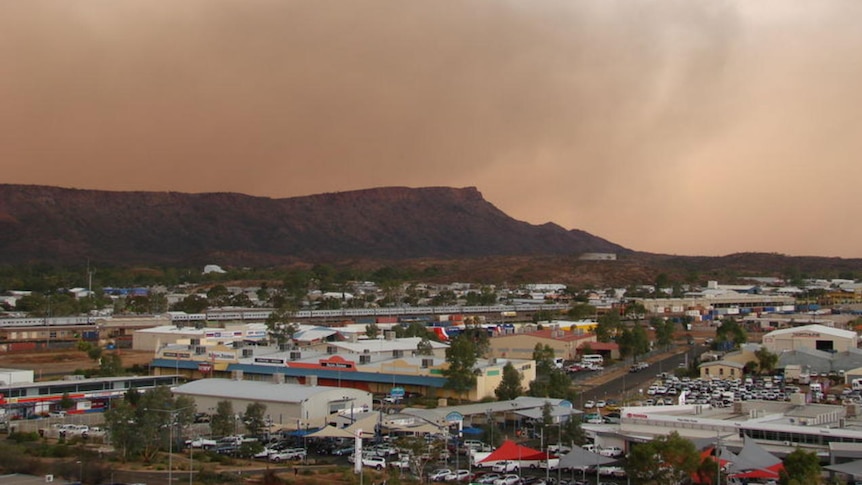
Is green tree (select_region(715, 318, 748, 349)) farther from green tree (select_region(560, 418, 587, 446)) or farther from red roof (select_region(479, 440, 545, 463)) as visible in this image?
red roof (select_region(479, 440, 545, 463))

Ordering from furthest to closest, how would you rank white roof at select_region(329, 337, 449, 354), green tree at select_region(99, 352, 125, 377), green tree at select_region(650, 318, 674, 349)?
green tree at select_region(650, 318, 674, 349)
white roof at select_region(329, 337, 449, 354)
green tree at select_region(99, 352, 125, 377)

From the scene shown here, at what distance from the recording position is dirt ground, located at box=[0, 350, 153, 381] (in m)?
42.3

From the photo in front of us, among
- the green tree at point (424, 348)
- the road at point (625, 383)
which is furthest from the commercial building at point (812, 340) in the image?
the green tree at point (424, 348)

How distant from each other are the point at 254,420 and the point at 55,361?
25.1 meters

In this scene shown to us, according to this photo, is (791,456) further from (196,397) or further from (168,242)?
(168,242)

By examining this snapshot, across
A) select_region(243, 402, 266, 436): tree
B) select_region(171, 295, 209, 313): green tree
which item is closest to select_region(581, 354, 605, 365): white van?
select_region(243, 402, 266, 436): tree

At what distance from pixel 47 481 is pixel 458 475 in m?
8.80

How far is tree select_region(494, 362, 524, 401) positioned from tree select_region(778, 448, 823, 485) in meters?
14.3

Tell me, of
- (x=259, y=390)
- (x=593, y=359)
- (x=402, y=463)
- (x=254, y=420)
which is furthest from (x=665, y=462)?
(x=593, y=359)

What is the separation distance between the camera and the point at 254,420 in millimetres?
26172

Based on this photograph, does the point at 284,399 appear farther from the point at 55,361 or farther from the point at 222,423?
the point at 55,361

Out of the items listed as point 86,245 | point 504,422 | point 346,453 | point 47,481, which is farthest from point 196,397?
point 86,245

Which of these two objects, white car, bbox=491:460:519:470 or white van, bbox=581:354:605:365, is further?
white van, bbox=581:354:605:365

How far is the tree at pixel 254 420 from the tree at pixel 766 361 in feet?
78.2
